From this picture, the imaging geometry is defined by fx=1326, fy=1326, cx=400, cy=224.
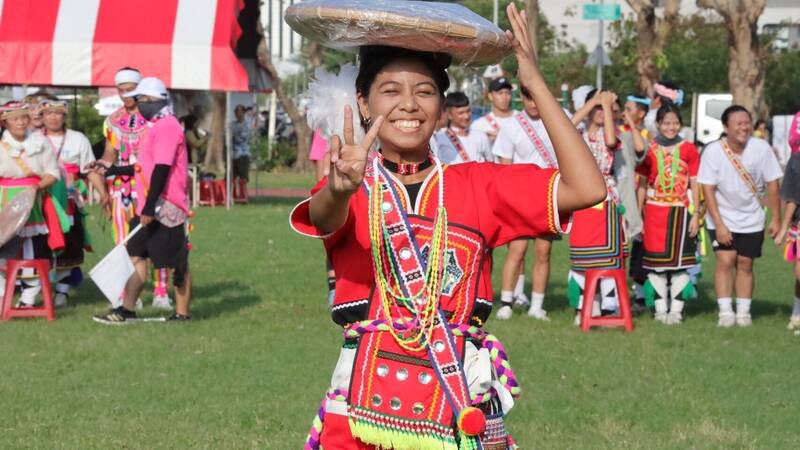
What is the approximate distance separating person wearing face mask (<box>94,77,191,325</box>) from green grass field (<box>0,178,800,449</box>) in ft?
1.11

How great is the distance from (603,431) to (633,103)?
15.4 feet

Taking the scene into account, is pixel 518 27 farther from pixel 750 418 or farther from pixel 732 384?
pixel 732 384

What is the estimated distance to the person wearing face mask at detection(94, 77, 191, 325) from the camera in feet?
34.3

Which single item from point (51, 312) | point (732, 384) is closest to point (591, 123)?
point (732, 384)

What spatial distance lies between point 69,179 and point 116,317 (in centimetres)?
213

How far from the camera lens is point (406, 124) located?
382 centimetres

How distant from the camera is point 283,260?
618 inches

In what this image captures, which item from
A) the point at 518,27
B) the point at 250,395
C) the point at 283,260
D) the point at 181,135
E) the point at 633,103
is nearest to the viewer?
the point at 518,27

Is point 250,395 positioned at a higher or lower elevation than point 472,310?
lower

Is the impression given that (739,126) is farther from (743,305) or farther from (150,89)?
(150,89)

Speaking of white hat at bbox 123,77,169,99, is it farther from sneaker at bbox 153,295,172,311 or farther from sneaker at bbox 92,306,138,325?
sneaker at bbox 153,295,172,311

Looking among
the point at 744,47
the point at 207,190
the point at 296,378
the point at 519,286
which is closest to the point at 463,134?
the point at 519,286

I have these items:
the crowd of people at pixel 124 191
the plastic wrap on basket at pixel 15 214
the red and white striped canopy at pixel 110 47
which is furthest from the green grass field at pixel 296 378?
the red and white striped canopy at pixel 110 47

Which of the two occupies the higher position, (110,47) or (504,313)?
(110,47)
